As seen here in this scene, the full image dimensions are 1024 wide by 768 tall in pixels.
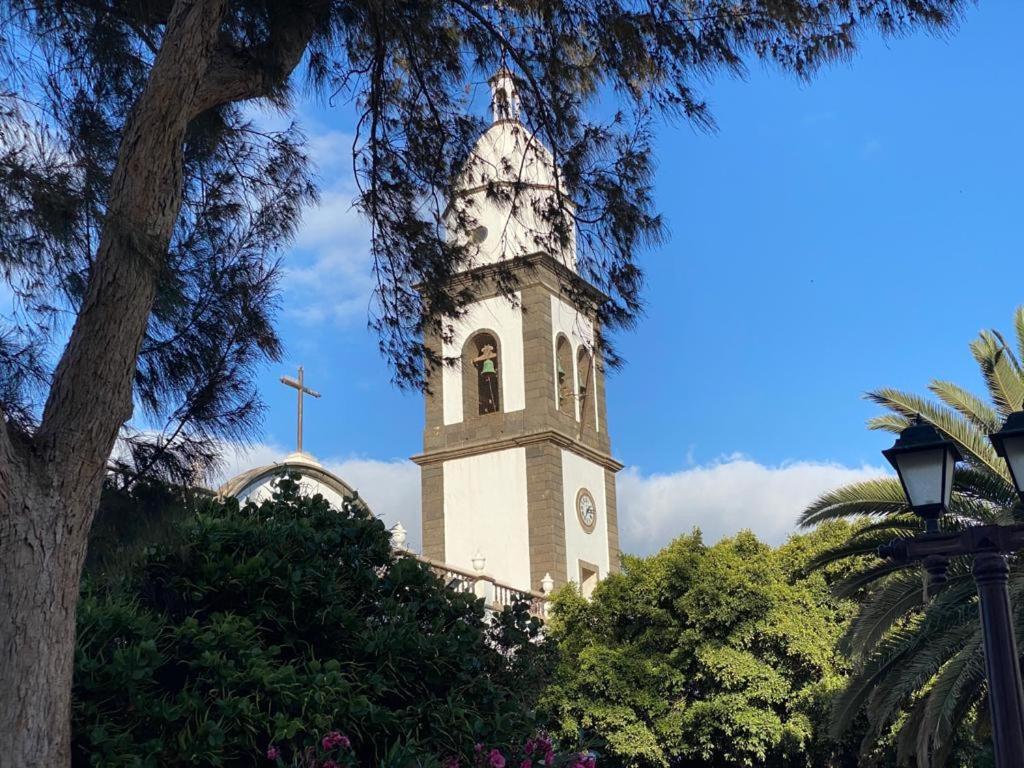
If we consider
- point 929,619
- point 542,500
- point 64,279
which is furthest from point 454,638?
point 542,500

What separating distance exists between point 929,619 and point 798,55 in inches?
262

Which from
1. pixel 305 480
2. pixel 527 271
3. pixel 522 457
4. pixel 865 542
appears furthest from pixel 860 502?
pixel 522 457

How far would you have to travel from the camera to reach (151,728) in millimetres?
5871

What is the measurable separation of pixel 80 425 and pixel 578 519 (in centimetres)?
2588

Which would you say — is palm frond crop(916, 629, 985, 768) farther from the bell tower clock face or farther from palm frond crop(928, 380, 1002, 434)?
the bell tower clock face

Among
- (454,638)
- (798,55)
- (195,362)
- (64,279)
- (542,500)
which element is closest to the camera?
(64,279)

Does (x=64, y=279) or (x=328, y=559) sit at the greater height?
(x=64, y=279)

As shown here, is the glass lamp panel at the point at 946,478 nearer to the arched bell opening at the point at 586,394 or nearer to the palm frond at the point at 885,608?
the palm frond at the point at 885,608

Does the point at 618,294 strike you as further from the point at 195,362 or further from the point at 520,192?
the point at 195,362

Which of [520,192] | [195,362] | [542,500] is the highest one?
[542,500]

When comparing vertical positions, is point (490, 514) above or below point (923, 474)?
above

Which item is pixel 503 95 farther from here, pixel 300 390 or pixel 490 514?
pixel 490 514

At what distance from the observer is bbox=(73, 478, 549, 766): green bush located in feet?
19.0

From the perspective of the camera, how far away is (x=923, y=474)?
569 cm
